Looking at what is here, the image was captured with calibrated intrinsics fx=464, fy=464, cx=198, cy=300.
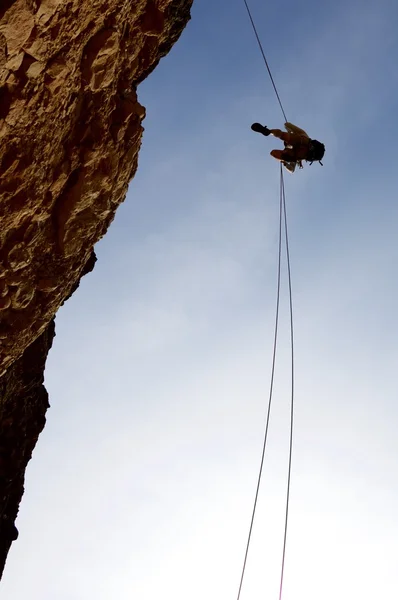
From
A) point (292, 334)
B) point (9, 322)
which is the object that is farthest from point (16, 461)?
point (292, 334)

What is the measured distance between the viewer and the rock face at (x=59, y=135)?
5320mm

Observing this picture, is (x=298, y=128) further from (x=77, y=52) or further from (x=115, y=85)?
(x=77, y=52)

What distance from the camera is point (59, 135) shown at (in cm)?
613

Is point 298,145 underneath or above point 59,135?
above

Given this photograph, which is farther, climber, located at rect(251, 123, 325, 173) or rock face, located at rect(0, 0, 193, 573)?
climber, located at rect(251, 123, 325, 173)

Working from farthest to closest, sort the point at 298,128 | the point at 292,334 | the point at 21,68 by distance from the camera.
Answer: the point at 298,128 → the point at 292,334 → the point at 21,68

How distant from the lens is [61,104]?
231 inches

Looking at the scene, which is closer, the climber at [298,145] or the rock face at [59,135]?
the rock face at [59,135]

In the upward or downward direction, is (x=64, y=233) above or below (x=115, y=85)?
below

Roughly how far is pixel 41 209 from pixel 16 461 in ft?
23.2

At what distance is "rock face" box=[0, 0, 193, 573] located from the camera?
5.32 metres

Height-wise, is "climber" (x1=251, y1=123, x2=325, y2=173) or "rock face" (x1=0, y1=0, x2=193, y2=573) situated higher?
"climber" (x1=251, y1=123, x2=325, y2=173)

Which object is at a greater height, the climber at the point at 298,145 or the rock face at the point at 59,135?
the climber at the point at 298,145

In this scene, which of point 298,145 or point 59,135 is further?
point 298,145
